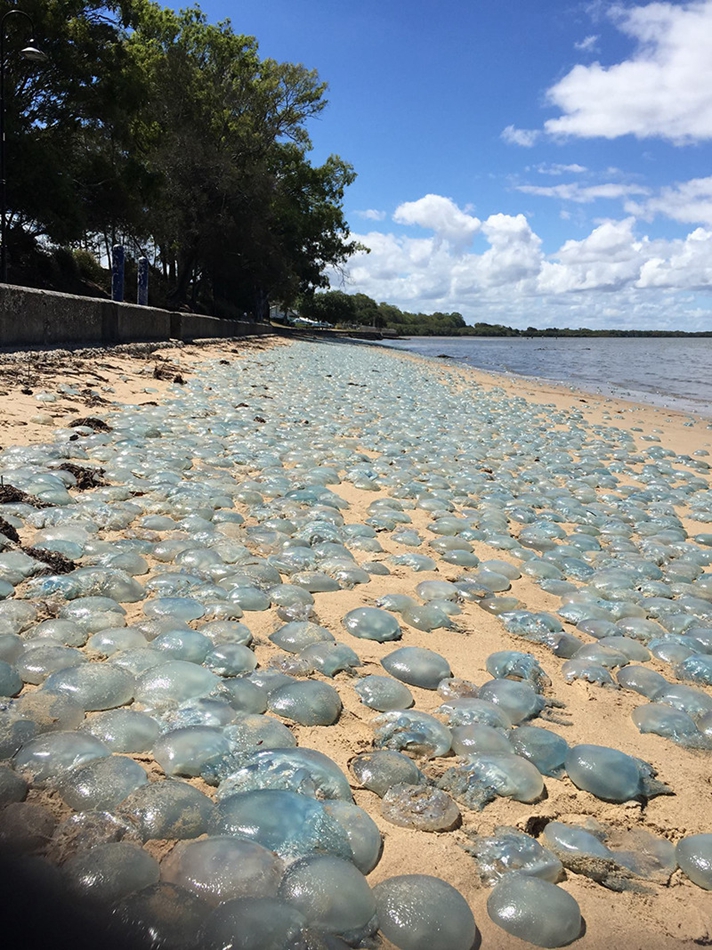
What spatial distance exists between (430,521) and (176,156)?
25192 mm

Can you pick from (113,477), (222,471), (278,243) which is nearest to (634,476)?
(222,471)

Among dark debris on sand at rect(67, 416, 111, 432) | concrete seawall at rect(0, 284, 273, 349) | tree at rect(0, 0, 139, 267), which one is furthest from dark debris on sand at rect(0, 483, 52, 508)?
tree at rect(0, 0, 139, 267)

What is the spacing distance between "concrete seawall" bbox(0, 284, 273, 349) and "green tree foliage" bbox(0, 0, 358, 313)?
6.23 m

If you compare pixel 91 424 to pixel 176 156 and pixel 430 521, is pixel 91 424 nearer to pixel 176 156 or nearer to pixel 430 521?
pixel 430 521

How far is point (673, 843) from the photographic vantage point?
1.32m

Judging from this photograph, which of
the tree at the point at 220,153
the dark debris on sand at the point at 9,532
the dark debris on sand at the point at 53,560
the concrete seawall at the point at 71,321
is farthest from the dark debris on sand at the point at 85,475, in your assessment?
the tree at the point at 220,153

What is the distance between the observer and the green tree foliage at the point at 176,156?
16.8 meters

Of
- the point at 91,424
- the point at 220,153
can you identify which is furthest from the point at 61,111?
the point at 91,424

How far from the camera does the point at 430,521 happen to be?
11.2ft

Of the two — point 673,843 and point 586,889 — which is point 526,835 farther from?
point 673,843

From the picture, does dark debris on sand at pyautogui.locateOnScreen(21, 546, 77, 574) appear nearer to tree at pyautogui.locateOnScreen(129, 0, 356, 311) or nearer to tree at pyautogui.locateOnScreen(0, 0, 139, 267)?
tree at pyautogui.locateOnScreen(0, 0, 139, 267)

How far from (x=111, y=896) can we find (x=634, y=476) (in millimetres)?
4933

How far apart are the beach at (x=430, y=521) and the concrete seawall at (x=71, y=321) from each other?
1.51 ft

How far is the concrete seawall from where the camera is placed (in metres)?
7.10
